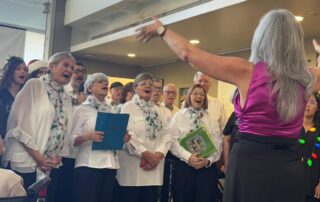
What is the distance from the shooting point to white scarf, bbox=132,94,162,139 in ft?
11.5

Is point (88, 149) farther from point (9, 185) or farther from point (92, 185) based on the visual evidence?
point (9, 185)

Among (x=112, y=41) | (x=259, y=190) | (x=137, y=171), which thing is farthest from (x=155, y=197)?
(x=112, y=41)

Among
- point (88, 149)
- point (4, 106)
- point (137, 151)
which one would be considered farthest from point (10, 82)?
point (137, 151)

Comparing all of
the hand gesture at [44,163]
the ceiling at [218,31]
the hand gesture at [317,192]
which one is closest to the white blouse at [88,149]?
the hand gesture at [44,163]

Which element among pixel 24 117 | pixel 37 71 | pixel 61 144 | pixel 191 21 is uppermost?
pixel 191 21

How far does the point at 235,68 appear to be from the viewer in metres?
1.33

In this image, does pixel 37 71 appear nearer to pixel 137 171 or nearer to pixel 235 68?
pixel 137 171

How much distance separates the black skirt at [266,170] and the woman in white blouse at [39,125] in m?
1.73

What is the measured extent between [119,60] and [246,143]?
7.92 metres

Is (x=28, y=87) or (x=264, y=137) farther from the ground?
(x=28, y=87)

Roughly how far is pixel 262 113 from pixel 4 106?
2.12 m

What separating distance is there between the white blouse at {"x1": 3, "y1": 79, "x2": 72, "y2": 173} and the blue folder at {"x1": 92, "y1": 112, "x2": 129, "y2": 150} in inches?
15.7

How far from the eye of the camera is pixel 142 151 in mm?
3406

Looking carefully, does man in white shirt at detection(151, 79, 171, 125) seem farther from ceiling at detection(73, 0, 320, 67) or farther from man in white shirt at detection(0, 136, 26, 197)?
man in white shirt at detection(0, 136, 26, 197)
